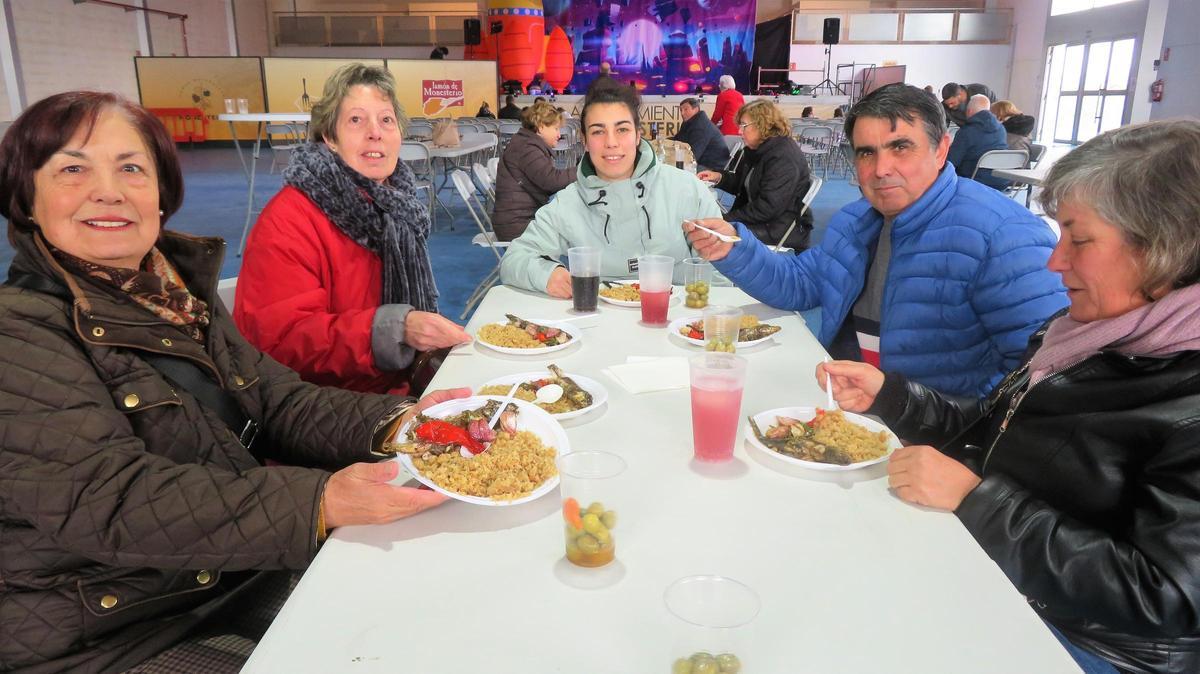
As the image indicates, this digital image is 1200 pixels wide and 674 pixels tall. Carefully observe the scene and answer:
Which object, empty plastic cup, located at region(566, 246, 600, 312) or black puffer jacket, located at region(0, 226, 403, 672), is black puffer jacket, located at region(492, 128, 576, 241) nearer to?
empty plastic cup, located at region(566, 246, 600, 312)

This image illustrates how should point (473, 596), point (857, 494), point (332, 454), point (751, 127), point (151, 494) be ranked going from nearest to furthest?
1. point (473, 596)
2. point (151, 494)
3. point (857, 494)
4. point (332, 454)
5. point (751, 127)

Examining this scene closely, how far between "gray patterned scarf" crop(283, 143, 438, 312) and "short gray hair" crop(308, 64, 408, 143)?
0.10 meters

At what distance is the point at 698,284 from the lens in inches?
88.3

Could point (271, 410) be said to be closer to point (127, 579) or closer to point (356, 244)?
point (127, 579)

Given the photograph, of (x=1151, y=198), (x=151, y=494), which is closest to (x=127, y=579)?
(x=151, y=494)

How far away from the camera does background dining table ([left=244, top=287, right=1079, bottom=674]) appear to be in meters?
0.80

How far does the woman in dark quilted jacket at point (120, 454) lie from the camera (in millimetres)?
1027

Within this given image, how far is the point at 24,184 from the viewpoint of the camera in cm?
121

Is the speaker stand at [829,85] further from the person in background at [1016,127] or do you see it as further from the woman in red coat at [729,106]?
the person in background at [1016,127]

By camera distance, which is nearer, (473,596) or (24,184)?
(473,596)

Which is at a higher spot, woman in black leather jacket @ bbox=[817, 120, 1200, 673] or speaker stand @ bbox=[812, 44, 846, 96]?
speaker stand @ bbox=[812, 44, 846, 96]

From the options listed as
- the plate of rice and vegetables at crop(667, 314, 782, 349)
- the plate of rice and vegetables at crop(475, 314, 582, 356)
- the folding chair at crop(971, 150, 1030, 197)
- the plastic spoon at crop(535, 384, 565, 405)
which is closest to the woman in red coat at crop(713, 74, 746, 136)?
the folding chair at crop(971, 150, 1030, 197)

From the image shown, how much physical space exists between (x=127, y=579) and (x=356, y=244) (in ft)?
4.31

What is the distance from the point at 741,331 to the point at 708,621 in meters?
1.29
